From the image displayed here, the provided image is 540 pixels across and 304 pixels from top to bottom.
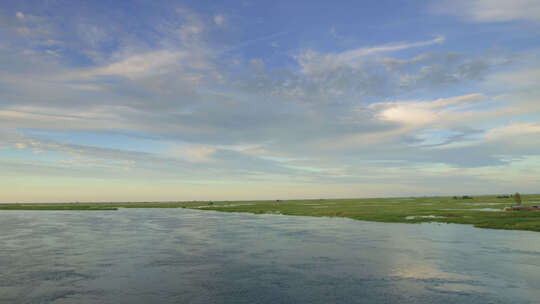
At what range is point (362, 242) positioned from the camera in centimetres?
3706

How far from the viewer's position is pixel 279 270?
24734mm

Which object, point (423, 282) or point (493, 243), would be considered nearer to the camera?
point (423, 282)

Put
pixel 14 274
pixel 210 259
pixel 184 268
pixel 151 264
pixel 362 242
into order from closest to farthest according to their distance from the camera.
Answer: pixel 14 274 < pixel 184 268 < pixel 151 264 < pixel 210 259 < pixel 362 242

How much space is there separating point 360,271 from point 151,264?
16459 millimetres

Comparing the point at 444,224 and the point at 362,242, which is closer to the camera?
the point at 362,242

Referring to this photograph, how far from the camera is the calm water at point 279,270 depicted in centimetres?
1870

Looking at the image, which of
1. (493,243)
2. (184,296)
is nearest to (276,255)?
(184,296)

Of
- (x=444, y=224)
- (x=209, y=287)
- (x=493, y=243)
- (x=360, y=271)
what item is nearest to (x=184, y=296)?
(x=209, y=287)

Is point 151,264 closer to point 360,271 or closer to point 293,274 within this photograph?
point 293,274

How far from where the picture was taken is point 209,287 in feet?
67.1

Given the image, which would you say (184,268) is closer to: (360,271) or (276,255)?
(276,255)

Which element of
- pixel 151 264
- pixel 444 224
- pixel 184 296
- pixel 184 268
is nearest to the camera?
pixel 184 296

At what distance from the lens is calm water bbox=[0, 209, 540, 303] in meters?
18.7

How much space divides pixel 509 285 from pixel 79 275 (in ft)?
91.4
